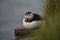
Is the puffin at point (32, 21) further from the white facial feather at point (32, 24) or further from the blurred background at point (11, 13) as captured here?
the blurred background at point (11, 13)

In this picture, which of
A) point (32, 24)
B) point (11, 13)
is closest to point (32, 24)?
point (32, 24)

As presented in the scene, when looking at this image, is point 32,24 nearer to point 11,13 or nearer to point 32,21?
point 32,21

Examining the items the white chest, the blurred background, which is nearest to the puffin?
the white chest

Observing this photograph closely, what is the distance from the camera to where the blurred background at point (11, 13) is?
11.8 ft

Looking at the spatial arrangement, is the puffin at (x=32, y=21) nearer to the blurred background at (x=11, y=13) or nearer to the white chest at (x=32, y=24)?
the white chest at (x=32, y=24)

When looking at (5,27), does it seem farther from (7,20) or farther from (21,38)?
(21,38)

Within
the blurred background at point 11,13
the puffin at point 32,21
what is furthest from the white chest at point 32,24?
the blurred background at point 11,13

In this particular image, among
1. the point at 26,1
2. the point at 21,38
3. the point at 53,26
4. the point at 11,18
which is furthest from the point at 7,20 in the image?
the point at 53,26

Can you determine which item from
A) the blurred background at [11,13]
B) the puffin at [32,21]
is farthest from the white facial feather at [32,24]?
the blurred background at [11,13]

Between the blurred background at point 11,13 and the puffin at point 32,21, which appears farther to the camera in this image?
the blurred background at point 11,13

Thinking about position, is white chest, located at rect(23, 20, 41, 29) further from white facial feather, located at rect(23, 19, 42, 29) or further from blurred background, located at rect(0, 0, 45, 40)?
blurred background, located at rect(0, 0, 45, 40)

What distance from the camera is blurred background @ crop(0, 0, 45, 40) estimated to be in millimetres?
3596

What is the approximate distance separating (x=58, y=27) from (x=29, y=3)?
2.12 m

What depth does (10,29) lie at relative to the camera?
11.9ft
